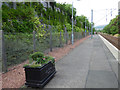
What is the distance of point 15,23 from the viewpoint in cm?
760

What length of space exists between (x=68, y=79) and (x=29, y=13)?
22.1 feet

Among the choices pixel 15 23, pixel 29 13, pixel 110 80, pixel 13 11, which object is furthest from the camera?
pixel 29 13

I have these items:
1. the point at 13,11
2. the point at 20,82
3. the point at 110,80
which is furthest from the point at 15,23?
the point at 110,80

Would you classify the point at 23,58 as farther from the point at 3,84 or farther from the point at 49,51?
the point at 49,51

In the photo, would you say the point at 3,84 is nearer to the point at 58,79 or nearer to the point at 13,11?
the point at 58,79

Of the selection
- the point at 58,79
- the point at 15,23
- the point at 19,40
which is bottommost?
the point at 58,79

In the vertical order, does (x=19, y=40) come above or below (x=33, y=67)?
above

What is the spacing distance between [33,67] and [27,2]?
970 centimetres

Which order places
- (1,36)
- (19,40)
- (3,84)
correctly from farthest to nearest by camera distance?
(19,40) < (1,36) < (3,84)

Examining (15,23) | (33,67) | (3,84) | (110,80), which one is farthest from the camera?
(15,23)

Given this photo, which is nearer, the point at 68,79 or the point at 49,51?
the point at 68,79

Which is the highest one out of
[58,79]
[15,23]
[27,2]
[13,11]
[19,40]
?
[27,2]

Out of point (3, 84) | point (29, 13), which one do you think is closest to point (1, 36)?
point (3, 84)

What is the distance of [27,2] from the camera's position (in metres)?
11.8
